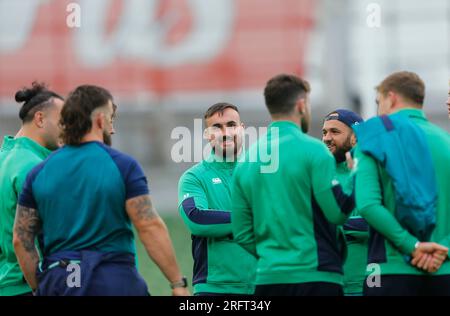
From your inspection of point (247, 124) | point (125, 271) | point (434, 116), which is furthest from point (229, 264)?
point (434, 116)

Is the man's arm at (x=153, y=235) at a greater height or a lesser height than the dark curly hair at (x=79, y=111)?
lesser

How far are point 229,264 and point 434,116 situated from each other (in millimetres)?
23317

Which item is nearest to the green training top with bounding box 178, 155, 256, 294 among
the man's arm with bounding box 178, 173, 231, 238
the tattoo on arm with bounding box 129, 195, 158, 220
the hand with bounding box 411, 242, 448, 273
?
the man's arm with bounding box 178, 173, 231, 238

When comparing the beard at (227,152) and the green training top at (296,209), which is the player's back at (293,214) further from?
the beard at (227,152)

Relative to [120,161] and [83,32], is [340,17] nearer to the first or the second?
[83,32]

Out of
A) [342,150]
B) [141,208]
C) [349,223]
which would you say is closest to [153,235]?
[141,208]

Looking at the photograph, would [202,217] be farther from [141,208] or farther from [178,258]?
[178,258]

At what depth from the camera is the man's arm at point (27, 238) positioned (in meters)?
5.97

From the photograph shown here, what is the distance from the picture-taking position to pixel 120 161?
5.80 m

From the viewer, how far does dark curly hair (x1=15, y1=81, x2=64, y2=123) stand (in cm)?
677

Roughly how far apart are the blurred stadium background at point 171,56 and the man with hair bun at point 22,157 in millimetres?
18649

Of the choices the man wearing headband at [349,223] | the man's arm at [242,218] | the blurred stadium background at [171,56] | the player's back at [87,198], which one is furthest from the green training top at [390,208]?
the blurred stadium background at [171,56]

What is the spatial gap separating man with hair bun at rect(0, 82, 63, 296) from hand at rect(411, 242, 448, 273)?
2.48 meters

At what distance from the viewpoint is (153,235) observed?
5840 millimetres
